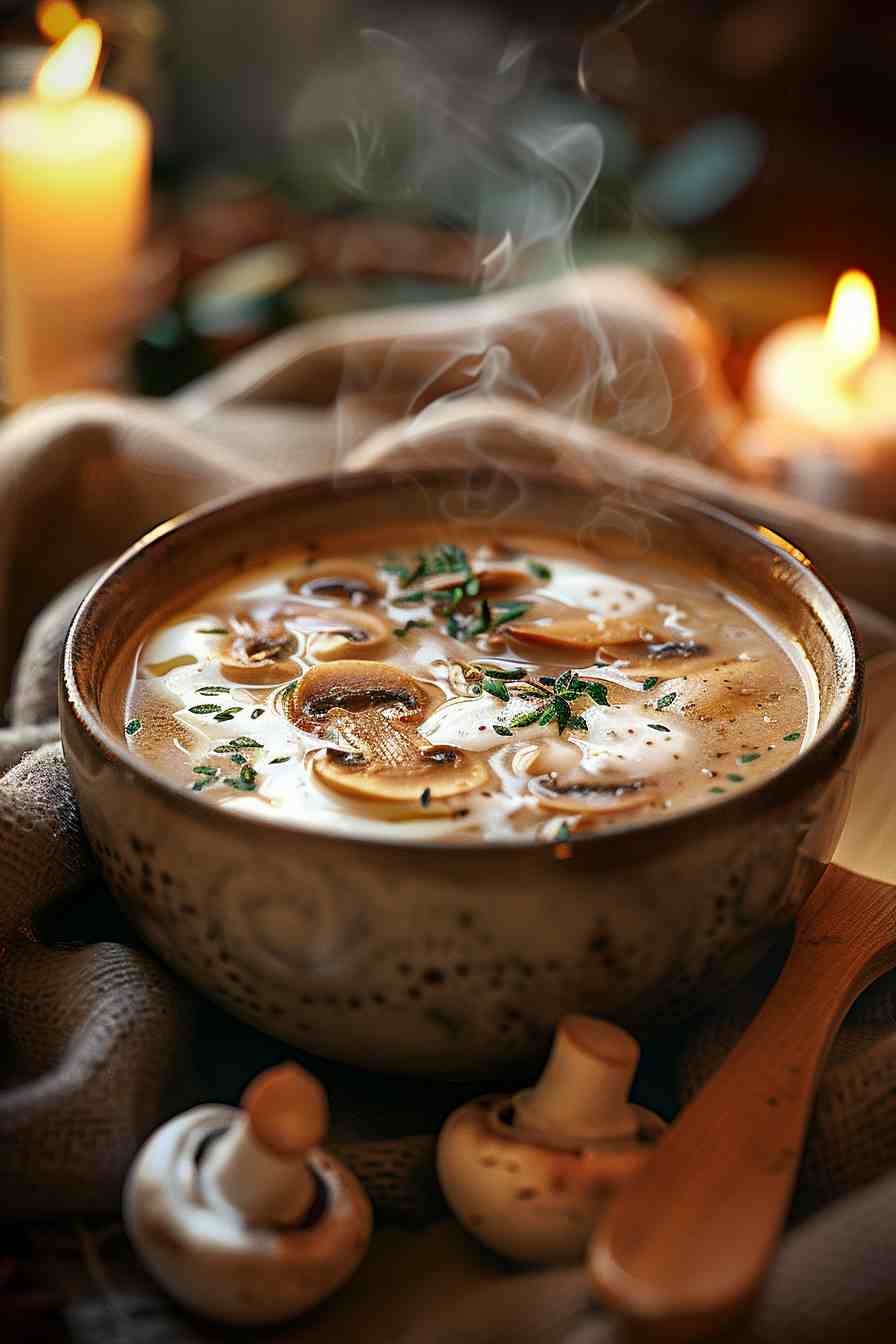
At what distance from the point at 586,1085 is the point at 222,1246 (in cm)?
24

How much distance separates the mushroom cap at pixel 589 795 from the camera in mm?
1091

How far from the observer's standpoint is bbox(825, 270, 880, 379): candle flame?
2.20 metres

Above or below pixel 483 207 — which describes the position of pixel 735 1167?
above

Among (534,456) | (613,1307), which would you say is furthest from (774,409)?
(613,1307)

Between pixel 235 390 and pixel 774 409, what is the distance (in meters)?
0.83

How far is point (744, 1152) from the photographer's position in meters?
0.94

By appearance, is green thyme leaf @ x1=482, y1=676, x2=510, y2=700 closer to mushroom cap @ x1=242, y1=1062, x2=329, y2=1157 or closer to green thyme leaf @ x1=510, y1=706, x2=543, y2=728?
green thyme leaf @ x1=510, y1=706, x2=543, y2=728

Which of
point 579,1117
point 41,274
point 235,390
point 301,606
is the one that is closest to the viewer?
point 579,1117

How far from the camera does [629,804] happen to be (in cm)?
109

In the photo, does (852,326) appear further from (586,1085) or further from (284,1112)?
(284,1112)

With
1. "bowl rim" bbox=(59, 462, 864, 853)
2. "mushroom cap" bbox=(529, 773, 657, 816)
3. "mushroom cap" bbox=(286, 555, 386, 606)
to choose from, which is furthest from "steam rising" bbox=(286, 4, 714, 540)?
"mushroom cap" bbox=(529, 773, 657, 816)

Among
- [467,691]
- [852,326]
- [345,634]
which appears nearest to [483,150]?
[852,326]

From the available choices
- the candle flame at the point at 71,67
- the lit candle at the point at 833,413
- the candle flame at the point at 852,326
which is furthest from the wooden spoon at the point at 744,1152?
the candle flame at the point at 71,67

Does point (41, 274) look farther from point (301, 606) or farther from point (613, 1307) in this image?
point (613, 1307)
